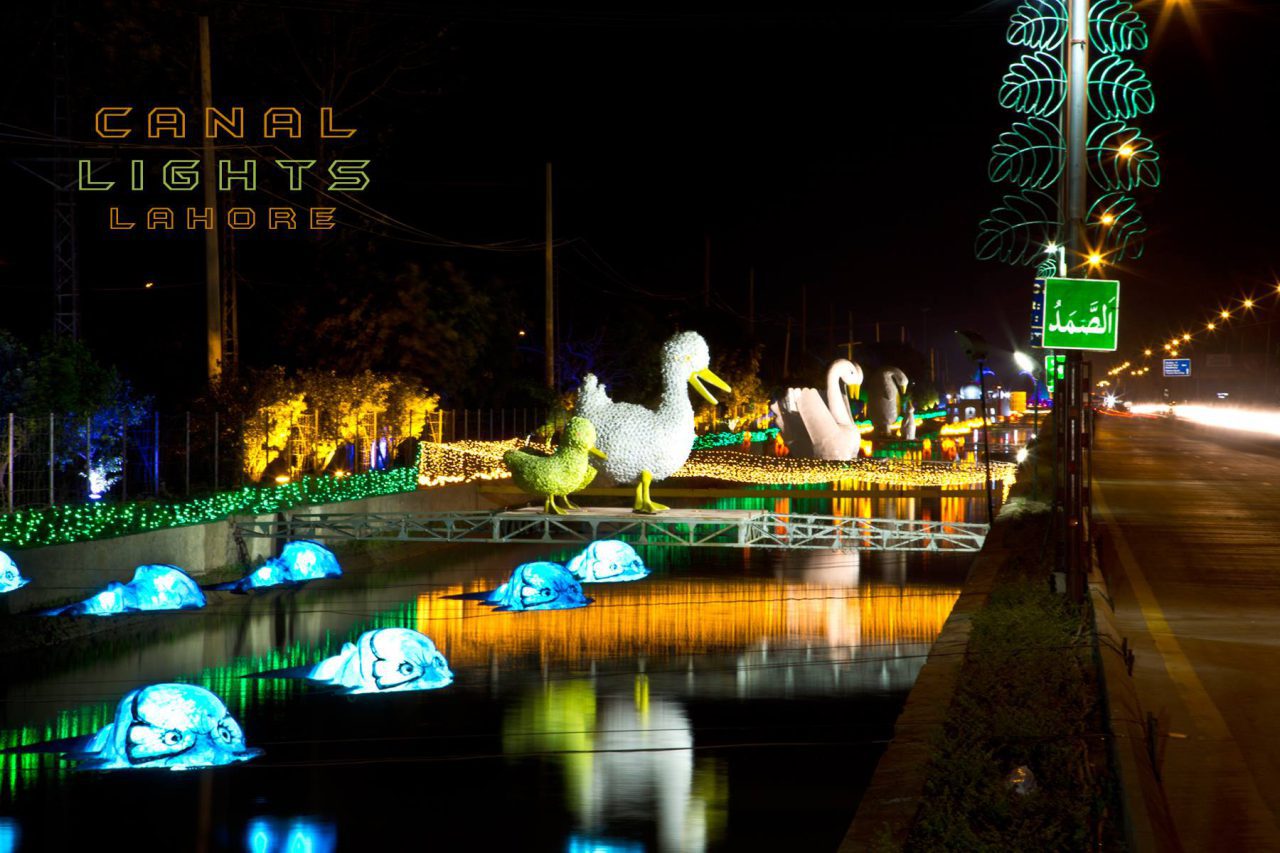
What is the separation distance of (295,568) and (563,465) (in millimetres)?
4526

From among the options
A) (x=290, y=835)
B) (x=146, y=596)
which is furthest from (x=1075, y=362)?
(x=146, y=596)

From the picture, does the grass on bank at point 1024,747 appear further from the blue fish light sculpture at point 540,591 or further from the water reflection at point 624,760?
the blue fish light sculpture at point 540,591

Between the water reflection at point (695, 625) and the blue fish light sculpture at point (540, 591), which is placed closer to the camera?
the water reflection at point (695, 625)

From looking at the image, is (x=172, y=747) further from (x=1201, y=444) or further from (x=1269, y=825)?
(x=1201, y=444)

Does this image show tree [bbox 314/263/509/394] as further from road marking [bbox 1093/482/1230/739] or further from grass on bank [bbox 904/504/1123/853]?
grass on bank [bbox 904/504/1123/853]

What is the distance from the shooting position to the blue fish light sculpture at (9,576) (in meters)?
18.0

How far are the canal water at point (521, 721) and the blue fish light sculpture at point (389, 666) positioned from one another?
23 centimetres

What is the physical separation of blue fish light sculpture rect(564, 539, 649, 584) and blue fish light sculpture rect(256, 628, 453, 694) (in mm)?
7524

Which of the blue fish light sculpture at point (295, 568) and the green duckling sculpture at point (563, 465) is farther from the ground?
the green duckling sculpture at point (563, 465)

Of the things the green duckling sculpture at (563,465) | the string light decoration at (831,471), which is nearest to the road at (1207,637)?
the string light decoration at (831,471)

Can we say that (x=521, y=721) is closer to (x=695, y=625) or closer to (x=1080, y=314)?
(x=695, y=625)

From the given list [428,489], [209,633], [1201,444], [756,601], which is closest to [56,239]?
[428,489]

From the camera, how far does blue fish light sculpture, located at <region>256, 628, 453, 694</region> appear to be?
15953 millimetres

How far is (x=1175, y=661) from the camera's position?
12.3m
